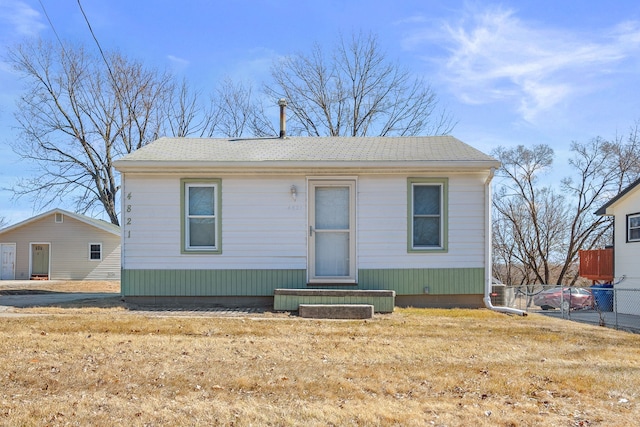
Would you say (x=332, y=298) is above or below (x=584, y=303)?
above

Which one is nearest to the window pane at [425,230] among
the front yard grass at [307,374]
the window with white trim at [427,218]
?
the window with white trim at [427,218]

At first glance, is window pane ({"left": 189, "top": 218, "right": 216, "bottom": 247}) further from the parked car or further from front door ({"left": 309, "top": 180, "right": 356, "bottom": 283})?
the parked car

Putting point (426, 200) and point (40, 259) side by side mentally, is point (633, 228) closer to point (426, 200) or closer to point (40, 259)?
point (426, 200)

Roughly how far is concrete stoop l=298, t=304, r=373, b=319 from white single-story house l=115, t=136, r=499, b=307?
136cm

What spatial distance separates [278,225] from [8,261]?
899 inches

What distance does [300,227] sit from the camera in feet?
33.7

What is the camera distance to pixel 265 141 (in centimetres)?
1225

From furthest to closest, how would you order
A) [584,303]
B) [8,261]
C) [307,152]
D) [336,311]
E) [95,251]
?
[8,261] → [95,251] → [584,303] → [307,152] → [336,311]

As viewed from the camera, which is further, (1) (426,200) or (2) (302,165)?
(1) (426,200)

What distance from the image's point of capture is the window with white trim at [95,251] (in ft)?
86.9

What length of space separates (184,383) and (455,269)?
6.77 meters

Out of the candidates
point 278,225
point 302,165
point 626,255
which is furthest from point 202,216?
point 626,255

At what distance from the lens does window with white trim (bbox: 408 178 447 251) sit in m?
10.3

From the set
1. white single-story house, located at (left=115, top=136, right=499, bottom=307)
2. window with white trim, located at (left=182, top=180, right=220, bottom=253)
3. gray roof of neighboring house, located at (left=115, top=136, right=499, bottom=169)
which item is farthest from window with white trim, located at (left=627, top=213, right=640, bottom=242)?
window with white trim, located at (left=182, top=180, right=220, bottom=253)
